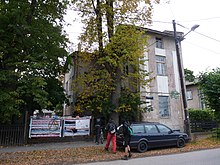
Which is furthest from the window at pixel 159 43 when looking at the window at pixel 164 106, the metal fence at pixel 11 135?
the metal fence at pixel 11 135

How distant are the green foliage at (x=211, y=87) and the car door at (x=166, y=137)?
18.9 ft

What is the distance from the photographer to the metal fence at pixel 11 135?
12.4 meters

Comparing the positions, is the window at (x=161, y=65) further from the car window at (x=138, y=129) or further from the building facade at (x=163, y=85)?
the car window at (x=138, y=129)

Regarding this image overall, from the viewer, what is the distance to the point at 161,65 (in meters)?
20.9

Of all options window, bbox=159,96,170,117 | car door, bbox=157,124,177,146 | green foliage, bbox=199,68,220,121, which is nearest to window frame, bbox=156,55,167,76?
window, bbox=159,96,170,117

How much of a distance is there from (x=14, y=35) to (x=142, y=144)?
10.5 metres

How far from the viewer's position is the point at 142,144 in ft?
35.1

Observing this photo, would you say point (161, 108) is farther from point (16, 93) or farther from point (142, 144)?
point (16, 93)

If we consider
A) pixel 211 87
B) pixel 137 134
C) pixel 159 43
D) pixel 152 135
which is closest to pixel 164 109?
pixel 211 87

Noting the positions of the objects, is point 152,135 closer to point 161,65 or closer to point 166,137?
point 166,137

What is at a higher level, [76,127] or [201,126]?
[76,127]

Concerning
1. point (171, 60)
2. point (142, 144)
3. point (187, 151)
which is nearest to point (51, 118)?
point (142, 144)

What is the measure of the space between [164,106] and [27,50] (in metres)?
13.8

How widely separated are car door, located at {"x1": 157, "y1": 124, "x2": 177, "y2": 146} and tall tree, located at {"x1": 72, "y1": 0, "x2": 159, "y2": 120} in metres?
4.23
